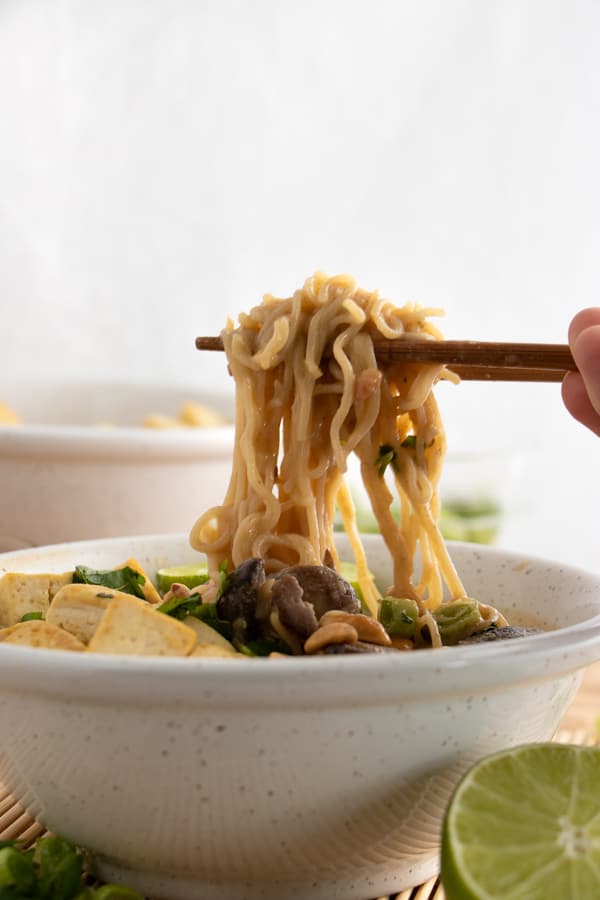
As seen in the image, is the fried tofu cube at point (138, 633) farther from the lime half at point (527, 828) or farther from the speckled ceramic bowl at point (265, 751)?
the lime half at point (527, 828)

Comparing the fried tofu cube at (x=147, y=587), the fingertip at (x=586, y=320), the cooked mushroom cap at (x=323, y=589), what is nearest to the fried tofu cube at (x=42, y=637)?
the cooked mushroom cap at (x=323, y=589)

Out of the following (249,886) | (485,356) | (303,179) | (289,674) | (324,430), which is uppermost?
(303,179)

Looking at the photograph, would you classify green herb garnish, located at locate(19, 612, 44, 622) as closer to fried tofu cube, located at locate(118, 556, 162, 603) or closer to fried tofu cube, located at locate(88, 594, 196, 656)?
fried tofu cube, located at locate(118, 556, 162, 603)

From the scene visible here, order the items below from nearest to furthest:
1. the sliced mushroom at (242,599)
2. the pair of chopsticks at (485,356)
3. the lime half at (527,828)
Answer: the lime half at (527,828) → the sliced mushroom at (242,599) → the pair of chopsticks at (485,356)

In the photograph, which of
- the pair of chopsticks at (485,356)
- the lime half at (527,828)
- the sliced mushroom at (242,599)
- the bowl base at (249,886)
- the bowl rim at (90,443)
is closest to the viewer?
the lime half at (527,828)

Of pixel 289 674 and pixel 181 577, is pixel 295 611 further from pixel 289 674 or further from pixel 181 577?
pixel 181 577

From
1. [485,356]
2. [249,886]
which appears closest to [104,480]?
[485,356]
